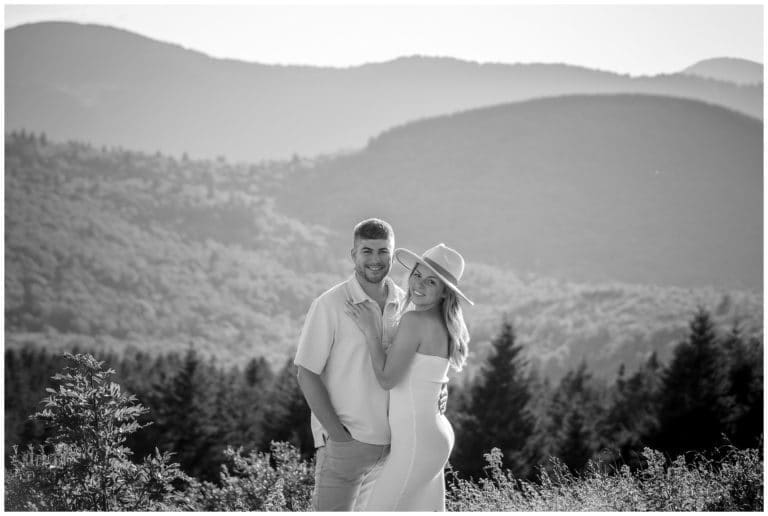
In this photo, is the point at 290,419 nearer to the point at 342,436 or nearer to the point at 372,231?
Result: the point at 342,436

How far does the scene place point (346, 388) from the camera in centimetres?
486

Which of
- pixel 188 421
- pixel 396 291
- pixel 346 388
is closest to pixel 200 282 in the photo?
pixel 188 421

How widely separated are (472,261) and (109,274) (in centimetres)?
5571

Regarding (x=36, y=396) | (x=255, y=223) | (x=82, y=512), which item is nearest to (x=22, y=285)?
(x=255, y=223)

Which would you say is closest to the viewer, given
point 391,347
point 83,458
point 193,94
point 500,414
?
point 391,347

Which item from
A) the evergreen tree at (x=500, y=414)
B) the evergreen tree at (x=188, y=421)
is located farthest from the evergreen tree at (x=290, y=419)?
the evergreen tree at (x=500, y=414)

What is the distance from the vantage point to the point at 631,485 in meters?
6.43

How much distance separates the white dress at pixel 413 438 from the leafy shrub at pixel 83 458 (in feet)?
6.51

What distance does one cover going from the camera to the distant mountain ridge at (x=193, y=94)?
183 meters

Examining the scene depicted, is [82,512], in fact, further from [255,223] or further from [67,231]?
[255,223]

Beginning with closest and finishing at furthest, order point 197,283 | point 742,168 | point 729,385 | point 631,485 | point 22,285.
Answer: point 631,485 < point 729,385 < point 22,285 < point 197,283 < point 742,168

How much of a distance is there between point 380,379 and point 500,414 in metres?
28.7

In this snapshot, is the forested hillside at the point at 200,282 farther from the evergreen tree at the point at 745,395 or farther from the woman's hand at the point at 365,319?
the woman's hand at the point at 365,319

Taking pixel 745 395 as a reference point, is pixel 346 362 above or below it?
above
